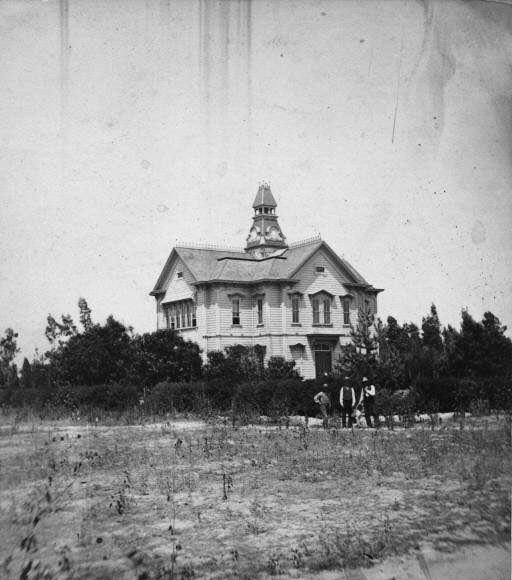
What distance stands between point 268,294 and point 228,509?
6.53 meters

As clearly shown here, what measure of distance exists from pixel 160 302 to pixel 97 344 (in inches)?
32.0

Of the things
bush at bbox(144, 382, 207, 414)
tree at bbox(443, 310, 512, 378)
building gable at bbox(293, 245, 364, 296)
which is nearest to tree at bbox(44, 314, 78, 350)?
building gable at bbox(293, 245, 364, 296)

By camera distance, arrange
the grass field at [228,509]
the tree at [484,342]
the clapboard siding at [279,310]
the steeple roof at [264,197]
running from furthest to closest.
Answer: the clapboard siding at [279,310] → the tree at [484,342] → the steeple roof at [264,197] → the grass field at [228,509]

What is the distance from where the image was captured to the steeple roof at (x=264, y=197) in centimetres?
564

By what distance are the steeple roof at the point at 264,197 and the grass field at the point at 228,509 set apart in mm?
2668

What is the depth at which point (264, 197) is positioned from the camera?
228 inches

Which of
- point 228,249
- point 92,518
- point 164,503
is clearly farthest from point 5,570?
point 228,249

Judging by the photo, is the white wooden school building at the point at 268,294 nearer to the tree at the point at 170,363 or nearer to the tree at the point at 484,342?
the tree at the point at 170,363

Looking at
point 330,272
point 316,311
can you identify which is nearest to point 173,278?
point 330,272

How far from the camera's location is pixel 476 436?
7203 mm

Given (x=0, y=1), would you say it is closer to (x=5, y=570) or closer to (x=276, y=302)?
(x=5, y=570)

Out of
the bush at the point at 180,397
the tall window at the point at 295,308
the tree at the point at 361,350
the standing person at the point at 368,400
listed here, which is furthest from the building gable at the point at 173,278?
the bush at the point at 180,397

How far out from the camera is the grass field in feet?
13.7

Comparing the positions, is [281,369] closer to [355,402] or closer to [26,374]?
[355,402]
